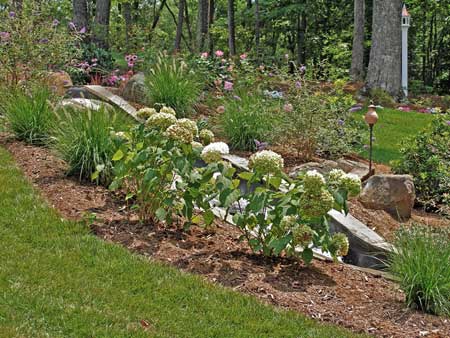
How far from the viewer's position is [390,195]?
605 cm

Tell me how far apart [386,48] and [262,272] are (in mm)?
9205

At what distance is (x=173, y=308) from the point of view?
135 inches

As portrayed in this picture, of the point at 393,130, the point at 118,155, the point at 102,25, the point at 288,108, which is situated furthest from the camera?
the point at 102,25

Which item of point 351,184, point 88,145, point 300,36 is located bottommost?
point 351,184

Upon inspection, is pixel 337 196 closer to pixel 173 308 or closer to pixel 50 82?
pixel 173 308

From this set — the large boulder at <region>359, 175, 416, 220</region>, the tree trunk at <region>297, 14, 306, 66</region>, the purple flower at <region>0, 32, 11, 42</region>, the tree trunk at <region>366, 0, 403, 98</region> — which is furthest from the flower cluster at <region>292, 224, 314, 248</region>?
the tree trunk at <region>297, 14, 306, 66</region>

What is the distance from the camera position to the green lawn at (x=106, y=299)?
10.3 ft

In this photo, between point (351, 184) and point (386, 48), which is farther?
point (386, 48)

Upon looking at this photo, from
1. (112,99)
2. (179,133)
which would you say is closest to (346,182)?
(179,133)

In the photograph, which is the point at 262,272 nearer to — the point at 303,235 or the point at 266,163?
the point at 303,235

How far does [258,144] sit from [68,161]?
6.85 feet

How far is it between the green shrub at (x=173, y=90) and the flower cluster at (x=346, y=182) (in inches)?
162

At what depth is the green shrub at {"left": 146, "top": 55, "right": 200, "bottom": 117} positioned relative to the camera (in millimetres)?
7953

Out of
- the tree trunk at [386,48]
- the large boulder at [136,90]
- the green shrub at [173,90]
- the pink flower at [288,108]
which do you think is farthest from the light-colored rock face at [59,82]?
the tree trunk at [386,48]
